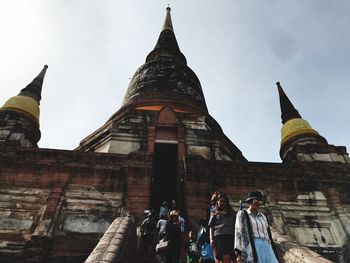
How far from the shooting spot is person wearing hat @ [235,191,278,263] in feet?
13.0

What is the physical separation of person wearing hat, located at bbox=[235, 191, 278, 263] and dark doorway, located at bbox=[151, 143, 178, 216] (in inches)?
283

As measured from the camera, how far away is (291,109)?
1482 centimetres

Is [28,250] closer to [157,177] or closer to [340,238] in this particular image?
[157,177]

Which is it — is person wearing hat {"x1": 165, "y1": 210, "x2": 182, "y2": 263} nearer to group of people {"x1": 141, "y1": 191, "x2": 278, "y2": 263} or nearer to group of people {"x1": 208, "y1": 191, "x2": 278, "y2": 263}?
group of people {"x1": 141, "y1": 191, "x2": 278, "y2": 263}

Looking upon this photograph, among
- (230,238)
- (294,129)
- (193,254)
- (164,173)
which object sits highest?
(294,129)

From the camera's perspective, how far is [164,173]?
12.4 meters

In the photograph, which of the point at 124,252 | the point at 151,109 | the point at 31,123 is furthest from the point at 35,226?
the point at 151,109

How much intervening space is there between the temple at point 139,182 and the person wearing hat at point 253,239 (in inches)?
56.4

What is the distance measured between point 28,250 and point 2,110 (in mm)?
6242

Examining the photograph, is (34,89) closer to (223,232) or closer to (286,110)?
(286,110)

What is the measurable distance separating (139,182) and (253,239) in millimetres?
5618

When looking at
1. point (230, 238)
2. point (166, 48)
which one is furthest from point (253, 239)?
point (166, 48)

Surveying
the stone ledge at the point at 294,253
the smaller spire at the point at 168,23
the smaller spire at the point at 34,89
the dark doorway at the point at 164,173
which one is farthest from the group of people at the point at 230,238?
the smaller spire at the point at 168,23

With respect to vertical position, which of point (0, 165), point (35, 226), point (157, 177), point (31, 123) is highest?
point (31, 123)
